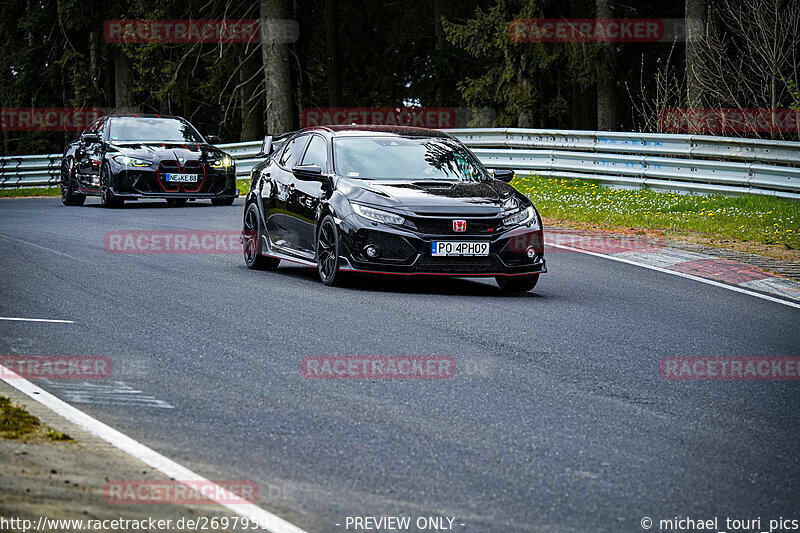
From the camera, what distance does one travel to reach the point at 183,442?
18.8 feet

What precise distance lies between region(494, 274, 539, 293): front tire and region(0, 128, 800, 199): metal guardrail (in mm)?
8007

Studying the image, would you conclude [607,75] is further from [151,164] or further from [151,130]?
[151,164]

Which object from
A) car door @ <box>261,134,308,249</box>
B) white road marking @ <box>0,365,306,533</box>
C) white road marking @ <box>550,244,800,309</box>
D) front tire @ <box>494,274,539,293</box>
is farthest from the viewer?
car door @ <box>261,134,308,249</box>

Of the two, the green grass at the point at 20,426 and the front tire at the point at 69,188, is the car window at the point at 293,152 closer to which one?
the green grass at the point at 20,426

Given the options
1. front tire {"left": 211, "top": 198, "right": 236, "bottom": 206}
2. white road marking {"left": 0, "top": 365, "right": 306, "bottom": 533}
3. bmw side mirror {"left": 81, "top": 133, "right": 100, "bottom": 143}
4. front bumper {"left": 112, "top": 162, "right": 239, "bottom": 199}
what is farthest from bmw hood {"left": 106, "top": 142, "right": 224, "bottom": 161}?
white road marking {"left": 0, "top": 365, "right": 306, "bottom": 533}

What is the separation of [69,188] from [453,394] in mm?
17171

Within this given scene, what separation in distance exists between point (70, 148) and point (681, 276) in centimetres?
1423

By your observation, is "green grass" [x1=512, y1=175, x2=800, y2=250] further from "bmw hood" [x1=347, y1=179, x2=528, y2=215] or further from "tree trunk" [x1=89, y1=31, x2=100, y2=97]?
"tree trunk" [x1=89, y1=31, x2=100, y2=97]

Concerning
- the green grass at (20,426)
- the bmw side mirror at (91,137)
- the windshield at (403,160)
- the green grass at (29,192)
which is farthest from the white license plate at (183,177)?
the green grass at (20,426)

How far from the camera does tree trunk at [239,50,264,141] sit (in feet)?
113

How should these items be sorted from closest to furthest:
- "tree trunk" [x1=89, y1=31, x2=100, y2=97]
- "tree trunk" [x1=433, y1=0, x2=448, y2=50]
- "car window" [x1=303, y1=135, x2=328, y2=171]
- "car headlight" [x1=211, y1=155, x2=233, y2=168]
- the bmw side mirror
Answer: "car window" [x1=303, y1=135, x2=328, y2=171]
"car headlight" [x1=211, y1=155, x2=233, y2=168]
the bmw side mirror
"tree trunk" [x1=433, y1=0, x2=448, y2=50]
"tree trunk" [x1=89, y1=31, x2=100, y2=97]

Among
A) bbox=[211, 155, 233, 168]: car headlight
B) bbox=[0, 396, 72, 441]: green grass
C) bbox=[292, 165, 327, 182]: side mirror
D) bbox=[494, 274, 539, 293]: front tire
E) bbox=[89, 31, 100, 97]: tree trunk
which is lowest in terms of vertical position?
bbox=[494, 274, 539, 293]: front tire

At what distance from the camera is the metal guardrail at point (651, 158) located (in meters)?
18.4

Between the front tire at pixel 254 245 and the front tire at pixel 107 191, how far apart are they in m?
8.60
